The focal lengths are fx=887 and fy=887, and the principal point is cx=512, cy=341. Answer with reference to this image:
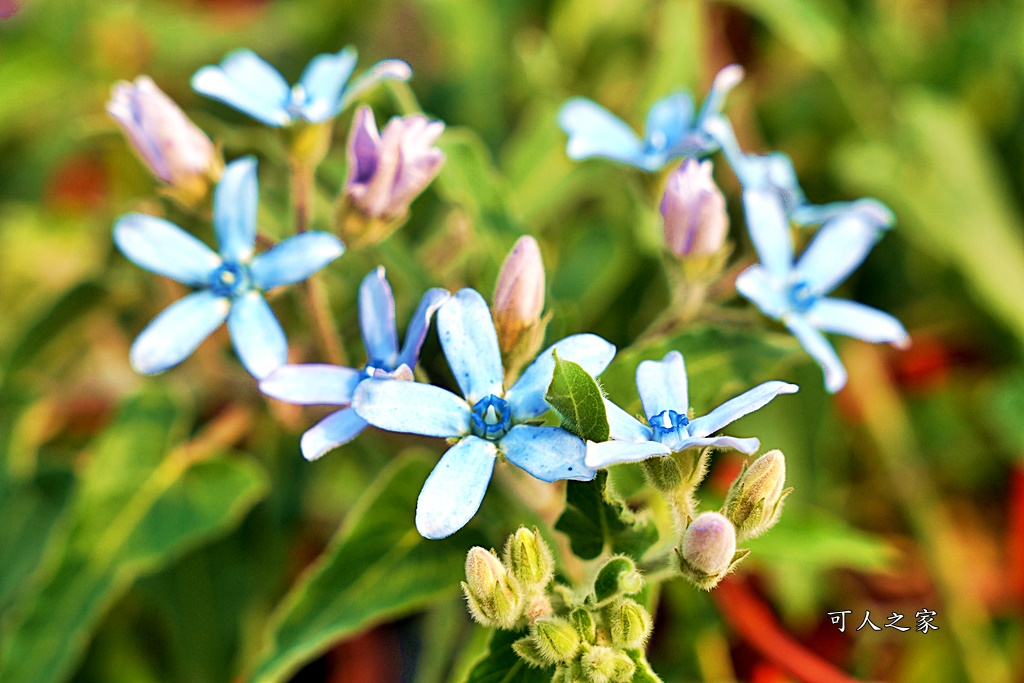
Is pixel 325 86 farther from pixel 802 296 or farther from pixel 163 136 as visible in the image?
pixel 802 296

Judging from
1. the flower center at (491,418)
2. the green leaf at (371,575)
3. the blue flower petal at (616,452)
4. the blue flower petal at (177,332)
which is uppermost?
the blue flower petal at (616,452)

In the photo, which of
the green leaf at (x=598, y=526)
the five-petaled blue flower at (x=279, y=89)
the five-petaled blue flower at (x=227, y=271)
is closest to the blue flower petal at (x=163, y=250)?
the five-petaled blue flower at (x=227, y=271)

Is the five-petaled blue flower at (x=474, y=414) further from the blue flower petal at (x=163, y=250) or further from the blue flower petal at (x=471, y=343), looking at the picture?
the blue flower petal at (x=163, y=250)

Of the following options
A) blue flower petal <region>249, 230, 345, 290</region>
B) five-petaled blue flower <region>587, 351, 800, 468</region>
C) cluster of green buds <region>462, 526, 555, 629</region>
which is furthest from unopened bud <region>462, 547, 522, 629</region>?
blue flower petal <region>249, 230, 345, 290</region>

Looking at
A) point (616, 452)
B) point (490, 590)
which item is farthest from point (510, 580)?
point (616, 452)

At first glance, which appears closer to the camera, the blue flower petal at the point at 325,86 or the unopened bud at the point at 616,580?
the unopened bud at the point at 616,580
